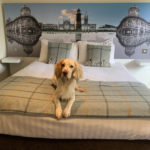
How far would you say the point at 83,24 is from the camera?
2.72m

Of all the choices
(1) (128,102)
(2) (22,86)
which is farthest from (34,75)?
(1) (128,102)

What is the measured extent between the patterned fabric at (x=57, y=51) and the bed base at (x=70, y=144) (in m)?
1.39

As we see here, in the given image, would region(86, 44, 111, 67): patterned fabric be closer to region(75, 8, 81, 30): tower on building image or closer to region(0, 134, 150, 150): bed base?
region(75, 8, 81, 30): tower on building image

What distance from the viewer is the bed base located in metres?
1.17

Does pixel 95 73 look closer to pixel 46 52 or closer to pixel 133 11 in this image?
pixel 46 52

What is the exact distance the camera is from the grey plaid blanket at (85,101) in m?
1.13

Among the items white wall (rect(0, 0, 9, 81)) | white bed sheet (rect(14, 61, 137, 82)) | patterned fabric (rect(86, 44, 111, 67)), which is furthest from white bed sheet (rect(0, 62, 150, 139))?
white wall (rect(0, 0, 9, 81))

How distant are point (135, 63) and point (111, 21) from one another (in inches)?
36.3

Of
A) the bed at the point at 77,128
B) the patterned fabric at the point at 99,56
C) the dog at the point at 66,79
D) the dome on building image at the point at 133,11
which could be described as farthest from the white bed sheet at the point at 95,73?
the dome on building image at the point at 133,11

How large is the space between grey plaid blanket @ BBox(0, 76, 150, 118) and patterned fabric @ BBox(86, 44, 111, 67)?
918mm

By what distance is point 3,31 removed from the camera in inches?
111

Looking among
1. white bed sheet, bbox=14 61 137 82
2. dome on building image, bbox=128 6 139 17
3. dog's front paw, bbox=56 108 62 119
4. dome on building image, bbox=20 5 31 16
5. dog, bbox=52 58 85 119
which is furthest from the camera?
dome on building image, bbox=20 5 31 16

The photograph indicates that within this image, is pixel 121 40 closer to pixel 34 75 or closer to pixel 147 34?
pixel 147 34

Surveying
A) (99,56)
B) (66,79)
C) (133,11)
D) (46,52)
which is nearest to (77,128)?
(66,79)
